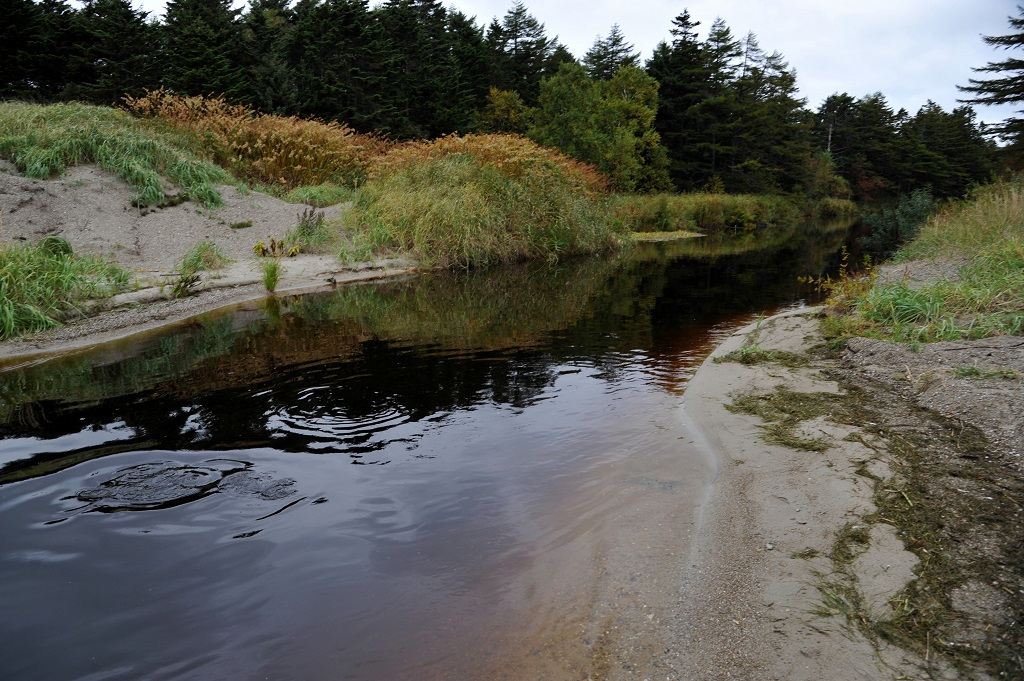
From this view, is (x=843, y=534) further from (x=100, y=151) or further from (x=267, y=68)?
(x=267, y=68)

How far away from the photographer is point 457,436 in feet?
16.4

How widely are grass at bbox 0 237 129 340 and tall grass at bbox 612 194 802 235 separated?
1690 centimetres

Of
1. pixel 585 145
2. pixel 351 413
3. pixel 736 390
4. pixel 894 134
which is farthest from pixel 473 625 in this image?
pixel 894 134

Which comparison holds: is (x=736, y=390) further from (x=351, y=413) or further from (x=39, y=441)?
(x=39, y=441)

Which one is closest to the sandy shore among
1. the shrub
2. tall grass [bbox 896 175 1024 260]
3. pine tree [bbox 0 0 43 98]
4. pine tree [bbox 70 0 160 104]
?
tall grass [bbox 896 175 1024 260]

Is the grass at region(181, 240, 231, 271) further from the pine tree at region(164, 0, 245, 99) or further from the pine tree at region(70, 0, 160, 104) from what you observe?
the pine tree at region(70, 0, 160, 104)

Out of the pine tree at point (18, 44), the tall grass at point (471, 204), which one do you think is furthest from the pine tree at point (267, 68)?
the tall grass at point (471, 204)

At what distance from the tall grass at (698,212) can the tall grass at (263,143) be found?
32.2 ft

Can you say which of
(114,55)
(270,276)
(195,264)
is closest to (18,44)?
(114,55)

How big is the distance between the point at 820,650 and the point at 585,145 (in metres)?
28.1

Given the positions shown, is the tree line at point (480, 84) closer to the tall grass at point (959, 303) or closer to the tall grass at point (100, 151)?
the tall grass at point (100, 151)

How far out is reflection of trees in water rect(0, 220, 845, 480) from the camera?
520 centimetres

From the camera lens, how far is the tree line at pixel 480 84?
25781 mm

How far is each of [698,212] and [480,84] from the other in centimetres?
1900
